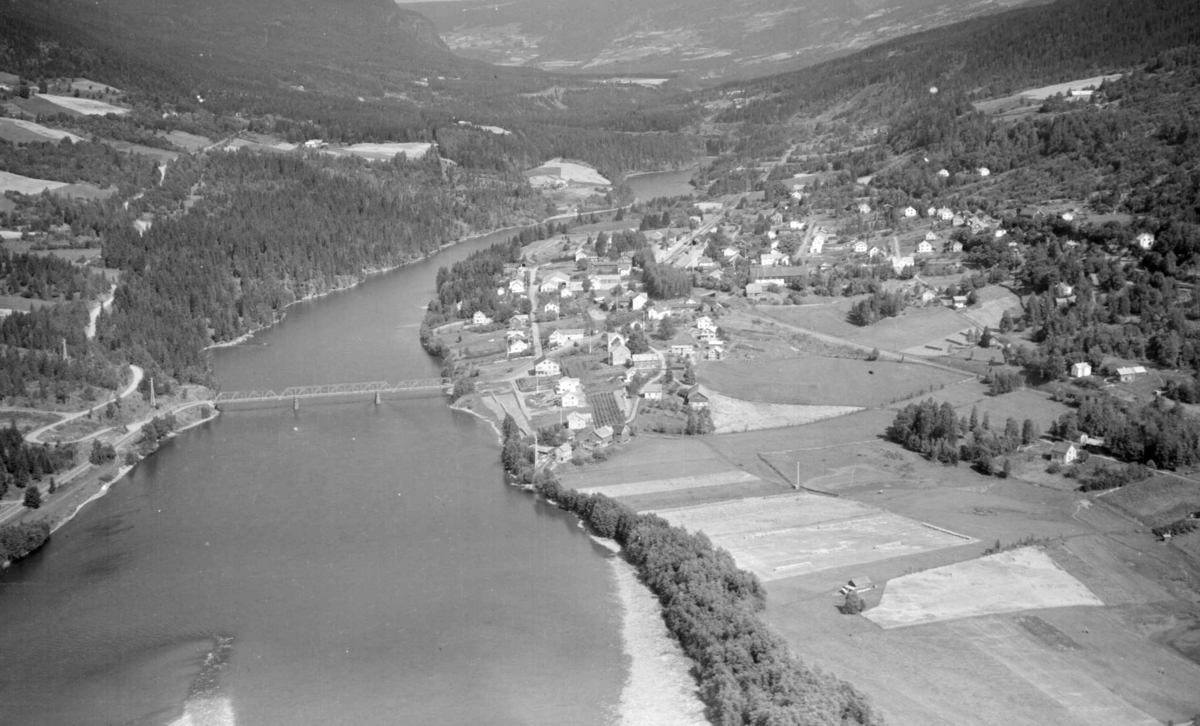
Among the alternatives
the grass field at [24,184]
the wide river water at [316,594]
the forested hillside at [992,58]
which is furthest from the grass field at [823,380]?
the forested hillside at [992,58]

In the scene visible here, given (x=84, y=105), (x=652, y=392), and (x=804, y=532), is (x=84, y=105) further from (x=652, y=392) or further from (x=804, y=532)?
(x=804, y=532)

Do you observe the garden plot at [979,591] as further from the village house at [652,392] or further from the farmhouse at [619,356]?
the farmhouse at [619,356]

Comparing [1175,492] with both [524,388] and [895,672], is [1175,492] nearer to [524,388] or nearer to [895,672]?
[895,672]

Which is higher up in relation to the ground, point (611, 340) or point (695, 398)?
point (611, 340)

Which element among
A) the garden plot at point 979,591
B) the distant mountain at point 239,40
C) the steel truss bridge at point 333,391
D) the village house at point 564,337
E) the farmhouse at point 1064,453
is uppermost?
the distant mountain at point 239,40

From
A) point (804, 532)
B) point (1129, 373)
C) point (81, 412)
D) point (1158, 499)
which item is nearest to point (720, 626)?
point (804, 532)

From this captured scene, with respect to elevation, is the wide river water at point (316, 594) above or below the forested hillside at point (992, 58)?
below
